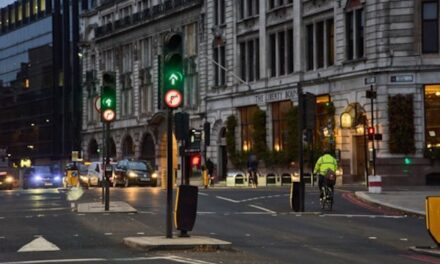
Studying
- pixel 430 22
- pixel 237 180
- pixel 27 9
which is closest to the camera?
pixel 430 22

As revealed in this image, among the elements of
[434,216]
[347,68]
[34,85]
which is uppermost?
[34,85]

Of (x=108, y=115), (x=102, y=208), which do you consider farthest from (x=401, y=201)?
(x=108, y=115)

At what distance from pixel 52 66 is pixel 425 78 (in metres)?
65.4

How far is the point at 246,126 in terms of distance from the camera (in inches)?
2411

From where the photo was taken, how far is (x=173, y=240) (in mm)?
15602

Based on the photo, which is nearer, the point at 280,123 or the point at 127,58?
the point at 280,123

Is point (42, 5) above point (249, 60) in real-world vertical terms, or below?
above

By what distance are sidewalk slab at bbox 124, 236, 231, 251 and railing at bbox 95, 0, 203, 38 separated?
53.8 m

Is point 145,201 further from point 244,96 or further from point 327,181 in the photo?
point 244,96

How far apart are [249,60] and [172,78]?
149 feet

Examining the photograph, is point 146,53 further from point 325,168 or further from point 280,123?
point 325,168

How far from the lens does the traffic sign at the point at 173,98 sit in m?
15.6

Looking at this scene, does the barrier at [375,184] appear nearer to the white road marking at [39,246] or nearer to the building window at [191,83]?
the white road marking at [39,246]

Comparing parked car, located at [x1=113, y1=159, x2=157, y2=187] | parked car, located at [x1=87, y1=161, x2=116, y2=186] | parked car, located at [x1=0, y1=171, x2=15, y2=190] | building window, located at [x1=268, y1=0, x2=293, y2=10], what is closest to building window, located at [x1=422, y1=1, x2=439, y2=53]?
building window, located at [x1=268, y1=0, x2=293, y2=10]
